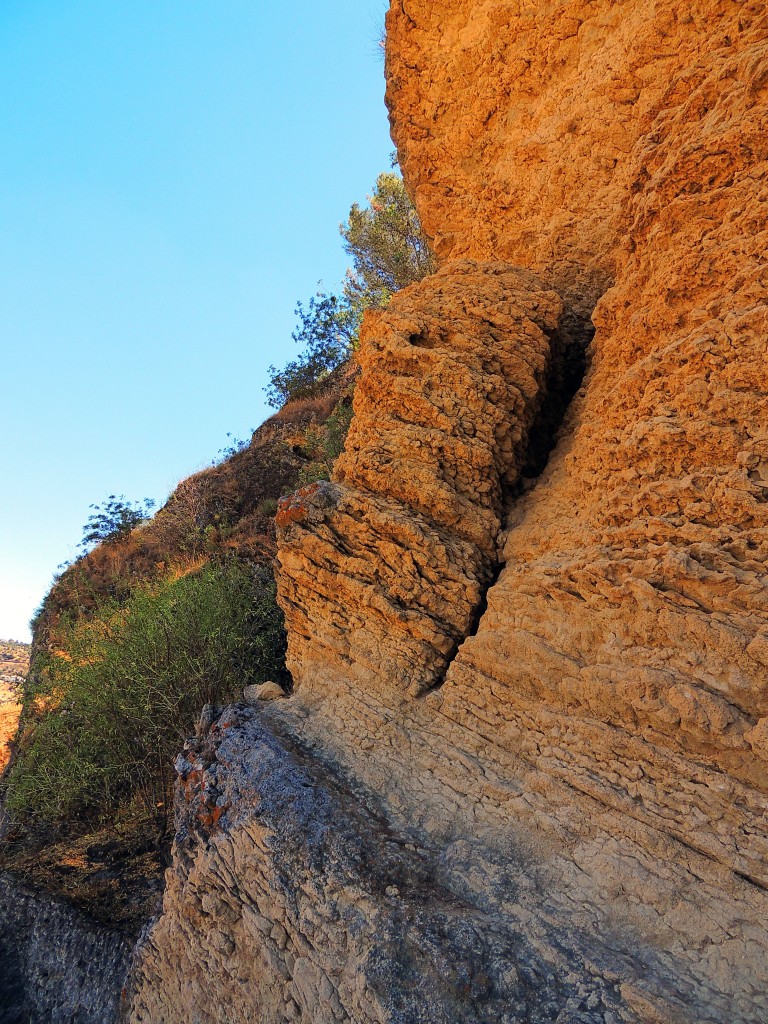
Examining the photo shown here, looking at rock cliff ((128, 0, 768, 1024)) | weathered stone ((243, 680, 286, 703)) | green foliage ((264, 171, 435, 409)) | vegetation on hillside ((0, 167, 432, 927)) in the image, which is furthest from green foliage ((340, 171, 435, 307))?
weathered stone ((243, 680, 286, 703))

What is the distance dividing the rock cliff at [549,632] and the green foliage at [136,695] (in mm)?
2439

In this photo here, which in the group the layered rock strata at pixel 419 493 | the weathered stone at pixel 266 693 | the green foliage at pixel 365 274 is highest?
the green foliage at pixel 365 274

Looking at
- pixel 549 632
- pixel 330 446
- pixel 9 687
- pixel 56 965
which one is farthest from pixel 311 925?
pixel 9 687

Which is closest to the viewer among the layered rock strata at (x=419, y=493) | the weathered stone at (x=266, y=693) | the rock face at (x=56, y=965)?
the layered rock strata at (x=419, y=493)

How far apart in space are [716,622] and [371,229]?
62.9 feet

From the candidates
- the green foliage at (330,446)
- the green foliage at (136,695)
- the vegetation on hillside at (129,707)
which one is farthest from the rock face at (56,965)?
the green foliage at (330,446)

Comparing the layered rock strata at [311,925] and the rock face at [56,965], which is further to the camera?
the rock face at [56,965]

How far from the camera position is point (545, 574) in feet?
11.8

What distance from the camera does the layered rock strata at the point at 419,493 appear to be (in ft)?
13.7

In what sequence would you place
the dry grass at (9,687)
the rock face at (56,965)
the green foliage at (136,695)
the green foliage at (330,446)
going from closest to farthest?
the rock face at (56,965), the green foliage at (136,695), the green foliage at (330,446), the dry grass at (9,687)

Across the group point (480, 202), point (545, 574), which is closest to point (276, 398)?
point (480, 202)

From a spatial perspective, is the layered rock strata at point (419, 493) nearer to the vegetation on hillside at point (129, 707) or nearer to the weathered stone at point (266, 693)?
the weathered stone at point (266, 693)

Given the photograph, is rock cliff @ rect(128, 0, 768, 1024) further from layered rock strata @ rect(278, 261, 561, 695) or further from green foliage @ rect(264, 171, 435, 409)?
green foliage @ rect(264, 171, 435, 409)

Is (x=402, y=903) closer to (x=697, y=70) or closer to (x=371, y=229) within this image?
(x=697, y=70)
